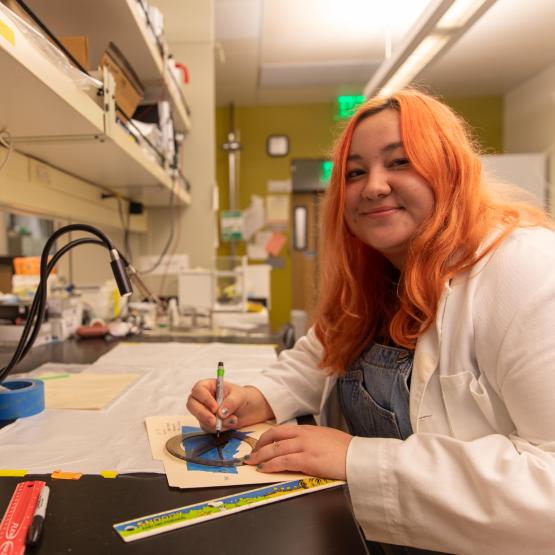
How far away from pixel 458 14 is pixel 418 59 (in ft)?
1.31

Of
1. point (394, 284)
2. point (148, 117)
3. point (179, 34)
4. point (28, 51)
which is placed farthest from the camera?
point (179, 34)

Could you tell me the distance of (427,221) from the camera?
0.88 metres

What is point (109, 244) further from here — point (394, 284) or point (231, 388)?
point (394, 284)

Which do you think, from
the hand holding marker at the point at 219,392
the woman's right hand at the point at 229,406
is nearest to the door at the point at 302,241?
the woman's right hand at the point at 229,406

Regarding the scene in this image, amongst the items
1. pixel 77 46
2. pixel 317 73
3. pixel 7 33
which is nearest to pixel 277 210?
pixel 317 73

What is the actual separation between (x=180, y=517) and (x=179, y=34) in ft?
9.82

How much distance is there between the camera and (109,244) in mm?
839

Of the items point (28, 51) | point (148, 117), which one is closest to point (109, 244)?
point (28, 51)

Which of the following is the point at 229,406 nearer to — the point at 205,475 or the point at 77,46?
the point at 205,475

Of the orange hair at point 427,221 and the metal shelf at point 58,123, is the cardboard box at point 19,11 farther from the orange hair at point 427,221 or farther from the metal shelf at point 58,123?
the orange hair at point 427,221

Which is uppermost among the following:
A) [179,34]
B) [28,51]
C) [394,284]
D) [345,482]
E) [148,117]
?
[179,34]

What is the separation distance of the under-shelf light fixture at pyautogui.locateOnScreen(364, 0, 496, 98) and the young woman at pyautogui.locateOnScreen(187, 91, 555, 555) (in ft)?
1.53

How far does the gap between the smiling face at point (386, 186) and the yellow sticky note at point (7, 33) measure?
632 millimetres

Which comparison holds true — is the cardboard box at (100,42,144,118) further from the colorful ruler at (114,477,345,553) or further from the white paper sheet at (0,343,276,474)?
the colorful ruler at (114,477,345,553)
